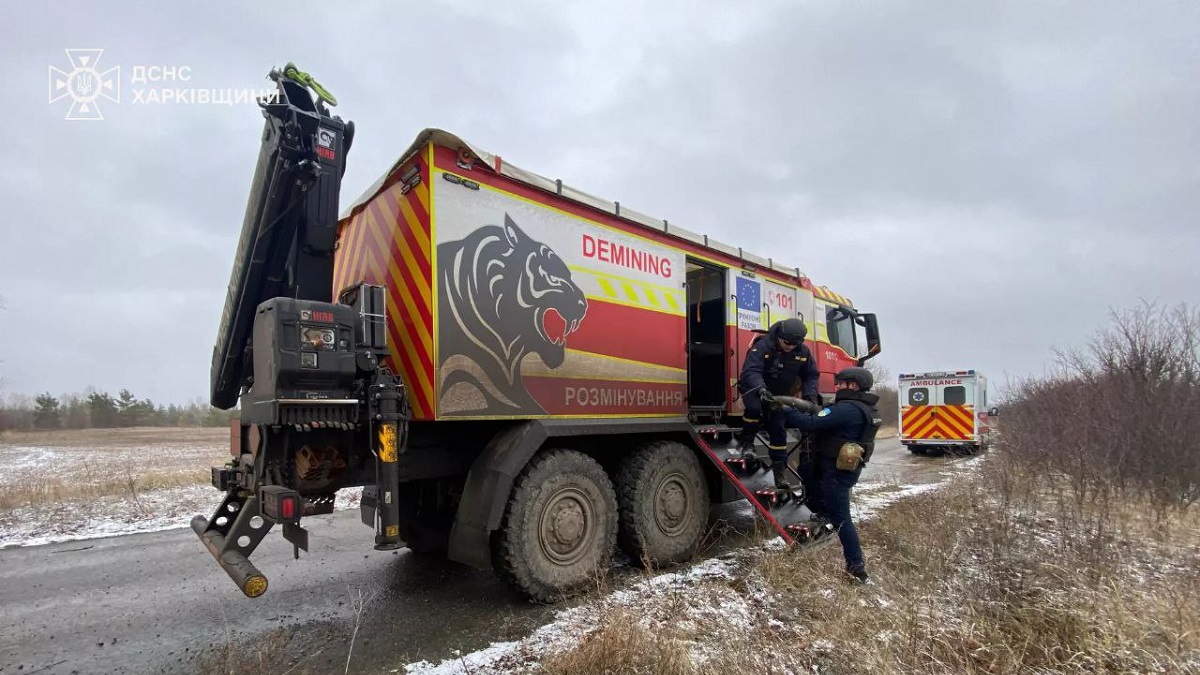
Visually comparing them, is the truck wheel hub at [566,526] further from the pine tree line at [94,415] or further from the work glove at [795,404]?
the pine tree line at [94,415]

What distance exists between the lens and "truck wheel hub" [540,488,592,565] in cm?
426

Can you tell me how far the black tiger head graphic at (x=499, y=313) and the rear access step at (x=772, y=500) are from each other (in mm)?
2002

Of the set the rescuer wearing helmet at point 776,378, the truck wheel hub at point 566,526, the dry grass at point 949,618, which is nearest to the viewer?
the dry grass at point 949,618

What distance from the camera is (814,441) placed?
5504 millimetres

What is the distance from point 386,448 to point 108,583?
11.1ft

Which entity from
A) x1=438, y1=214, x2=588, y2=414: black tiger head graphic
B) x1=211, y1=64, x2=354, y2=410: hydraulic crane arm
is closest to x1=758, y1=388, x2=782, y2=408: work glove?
x1=438, y1=214, x2=588, y2=414: black tiger head graphic

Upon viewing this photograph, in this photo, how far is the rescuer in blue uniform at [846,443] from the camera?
473 centimetres

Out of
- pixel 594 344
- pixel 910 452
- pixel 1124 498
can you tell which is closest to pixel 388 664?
pixel 594 344

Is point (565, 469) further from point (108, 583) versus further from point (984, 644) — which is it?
point (108, 583)

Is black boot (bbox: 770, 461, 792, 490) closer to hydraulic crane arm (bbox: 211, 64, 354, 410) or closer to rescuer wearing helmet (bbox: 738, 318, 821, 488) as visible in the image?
rescuer wearing helmet (bbox: 738, 318, 821, 488)

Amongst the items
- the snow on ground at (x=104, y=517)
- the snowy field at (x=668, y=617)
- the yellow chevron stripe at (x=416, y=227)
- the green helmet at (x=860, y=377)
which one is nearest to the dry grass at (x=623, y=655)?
the snowy field at (x=668, y=617)

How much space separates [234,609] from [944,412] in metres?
18.0

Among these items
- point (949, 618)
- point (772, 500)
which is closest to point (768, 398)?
point (772, 500)

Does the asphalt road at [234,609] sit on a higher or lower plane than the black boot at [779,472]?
lower
